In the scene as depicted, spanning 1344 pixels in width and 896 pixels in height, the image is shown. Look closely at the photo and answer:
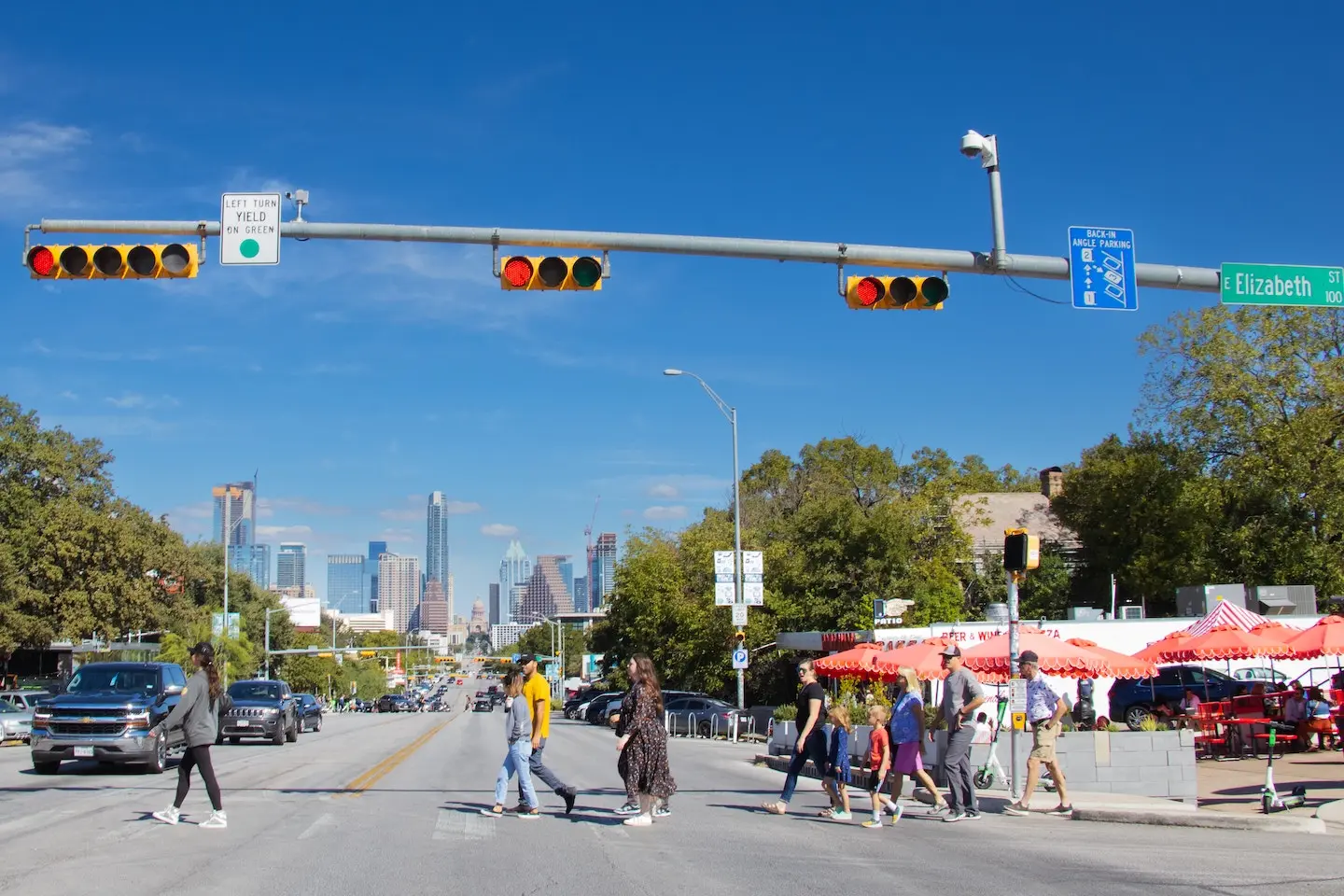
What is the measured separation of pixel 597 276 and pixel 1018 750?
29.8 feet

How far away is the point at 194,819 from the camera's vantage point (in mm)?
12570

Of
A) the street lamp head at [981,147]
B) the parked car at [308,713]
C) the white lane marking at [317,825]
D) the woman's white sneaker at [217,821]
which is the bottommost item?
the parked car at [308,713]

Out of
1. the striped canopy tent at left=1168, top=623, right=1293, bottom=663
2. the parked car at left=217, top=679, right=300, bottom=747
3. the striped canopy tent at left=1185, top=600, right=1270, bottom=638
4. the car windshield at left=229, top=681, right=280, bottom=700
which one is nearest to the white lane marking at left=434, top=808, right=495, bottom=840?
the striped canopy tent at left=1168, top=623, right=1293, bottom=663

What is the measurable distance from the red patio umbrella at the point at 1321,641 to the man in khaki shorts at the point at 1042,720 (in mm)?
10338

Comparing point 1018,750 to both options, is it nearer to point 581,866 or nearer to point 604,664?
point 581,866

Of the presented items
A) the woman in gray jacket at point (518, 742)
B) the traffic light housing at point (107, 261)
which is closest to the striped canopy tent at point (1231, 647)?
the woman in gray jacket at point (518, 742)

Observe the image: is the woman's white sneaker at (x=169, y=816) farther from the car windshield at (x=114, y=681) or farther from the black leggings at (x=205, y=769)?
the car windshield at (x=114, y=681)

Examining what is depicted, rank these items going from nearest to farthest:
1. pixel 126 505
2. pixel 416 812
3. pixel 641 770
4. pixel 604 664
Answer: pixel 641 770, pixel 416 812, pixel 126 505, pixel 604 664

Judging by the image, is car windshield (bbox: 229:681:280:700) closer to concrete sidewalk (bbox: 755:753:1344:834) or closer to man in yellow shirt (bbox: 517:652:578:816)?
man in yellow shirt (bbox: 517:652:578:816)

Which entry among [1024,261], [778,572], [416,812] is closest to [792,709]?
[416,812]

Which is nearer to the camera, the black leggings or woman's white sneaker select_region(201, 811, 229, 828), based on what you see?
the black leggings

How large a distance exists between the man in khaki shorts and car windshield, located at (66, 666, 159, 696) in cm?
1438

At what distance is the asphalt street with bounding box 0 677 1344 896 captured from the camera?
30.0 feet

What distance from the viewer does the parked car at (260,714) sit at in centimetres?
3053
